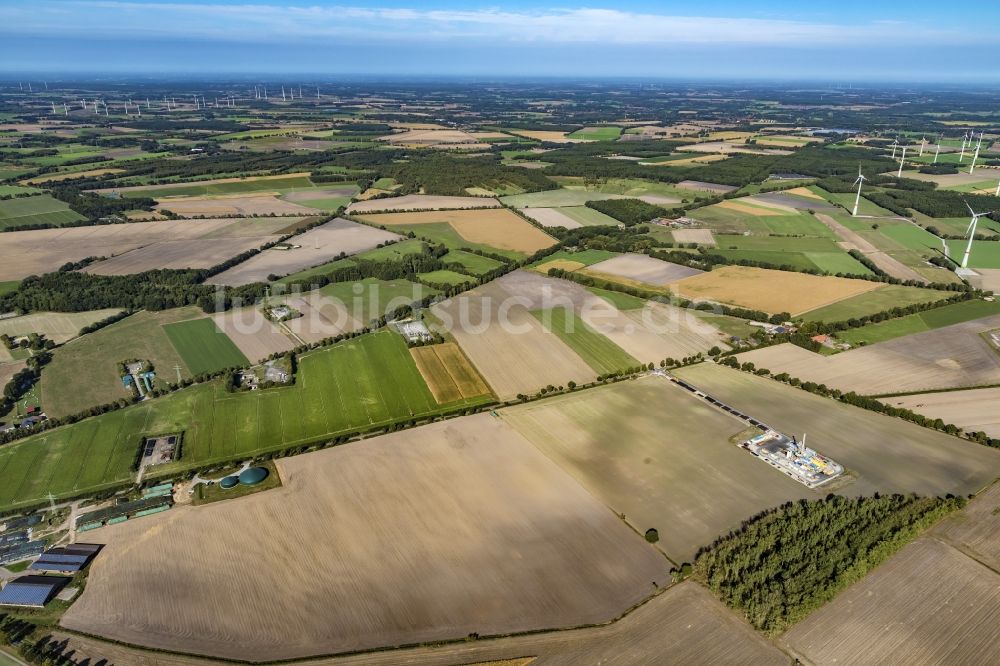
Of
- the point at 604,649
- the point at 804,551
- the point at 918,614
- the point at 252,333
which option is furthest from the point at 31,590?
the point at 918,614

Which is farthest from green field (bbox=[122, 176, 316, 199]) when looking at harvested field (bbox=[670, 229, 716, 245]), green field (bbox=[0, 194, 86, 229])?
harvested field (bbox=[670, 229, 716, 245])

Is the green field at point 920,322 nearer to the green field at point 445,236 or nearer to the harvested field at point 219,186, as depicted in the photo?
the green field at point 445,236

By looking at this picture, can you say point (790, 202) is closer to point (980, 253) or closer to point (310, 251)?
point (980, 253)

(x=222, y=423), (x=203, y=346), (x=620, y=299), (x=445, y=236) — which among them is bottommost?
(x=222, y=423)

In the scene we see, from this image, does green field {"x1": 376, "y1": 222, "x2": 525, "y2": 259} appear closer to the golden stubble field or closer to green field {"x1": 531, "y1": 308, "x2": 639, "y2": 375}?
green field {"x1": 531, "y1": 308, "x2": 639, "y2": 375}

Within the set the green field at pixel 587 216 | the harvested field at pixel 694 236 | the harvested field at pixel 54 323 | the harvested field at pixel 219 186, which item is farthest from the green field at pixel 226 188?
the harvested field at pixel 694 236
